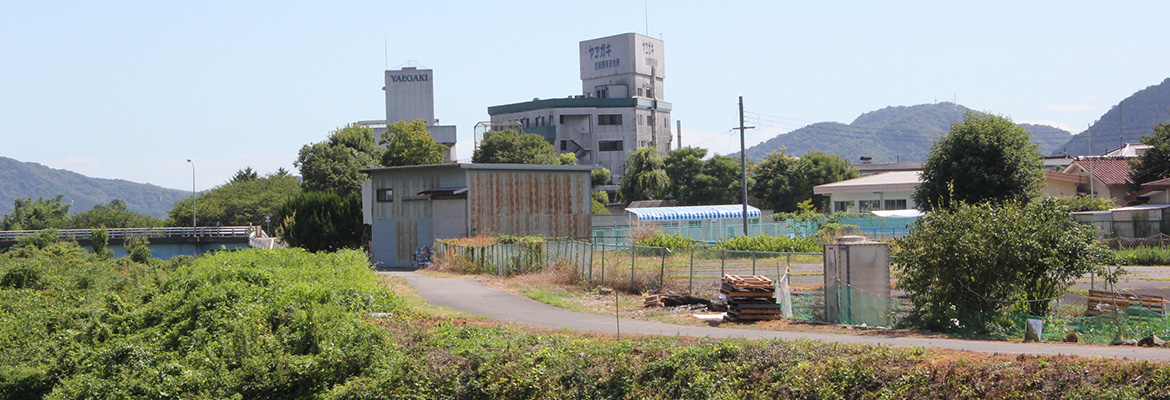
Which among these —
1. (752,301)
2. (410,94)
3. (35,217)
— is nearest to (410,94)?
(410,94)

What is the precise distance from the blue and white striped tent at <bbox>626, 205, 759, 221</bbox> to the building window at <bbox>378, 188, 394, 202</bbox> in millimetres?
15781

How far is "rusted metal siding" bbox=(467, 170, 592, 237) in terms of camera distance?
45.9 m

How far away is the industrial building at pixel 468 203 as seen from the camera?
151 ft

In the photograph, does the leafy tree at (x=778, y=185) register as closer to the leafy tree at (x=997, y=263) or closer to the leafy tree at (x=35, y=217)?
the leafy tree at (x=997, y=263)

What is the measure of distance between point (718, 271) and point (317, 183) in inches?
2284

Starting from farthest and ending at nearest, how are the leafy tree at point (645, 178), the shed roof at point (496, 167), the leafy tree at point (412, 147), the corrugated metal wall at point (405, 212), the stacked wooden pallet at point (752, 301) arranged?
the leafy tree at point (645, 178)
the leafy tree at point (412, 147)
the corrugated metal wall at point (405, 212)
the shed roof at point (496, 167)
the stacked wooden pallet at point (752, 301)

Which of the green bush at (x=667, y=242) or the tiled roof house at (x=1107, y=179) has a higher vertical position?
the tiled roof house at (x=1107, y=179)

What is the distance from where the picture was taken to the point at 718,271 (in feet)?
119

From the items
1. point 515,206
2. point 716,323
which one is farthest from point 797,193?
point 716,323

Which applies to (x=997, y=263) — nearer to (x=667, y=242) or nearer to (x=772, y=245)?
(x=667, y=242)

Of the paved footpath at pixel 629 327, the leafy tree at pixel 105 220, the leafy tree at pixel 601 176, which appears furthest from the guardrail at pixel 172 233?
the paved footpath at pixel 629 327

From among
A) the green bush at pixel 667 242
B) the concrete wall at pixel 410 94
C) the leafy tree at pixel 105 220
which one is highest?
the concrete wall at pixel 410 94

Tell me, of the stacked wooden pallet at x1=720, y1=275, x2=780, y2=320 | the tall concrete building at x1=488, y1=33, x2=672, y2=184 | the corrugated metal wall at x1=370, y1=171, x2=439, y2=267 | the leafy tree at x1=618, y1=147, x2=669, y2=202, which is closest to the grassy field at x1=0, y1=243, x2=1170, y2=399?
the stacked wooden pallet at x1=720, y1=275, x2=780, y2=320

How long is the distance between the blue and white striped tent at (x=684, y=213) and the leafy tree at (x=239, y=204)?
5295cm
